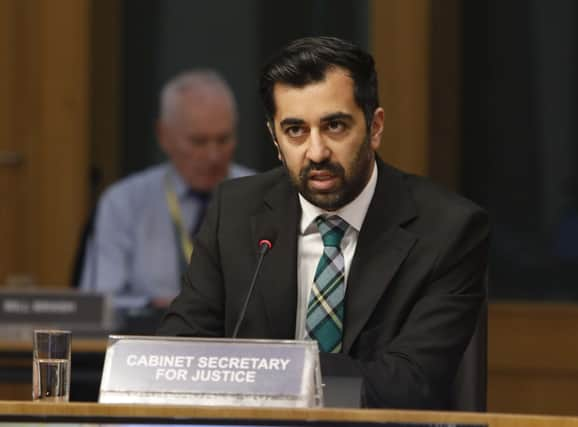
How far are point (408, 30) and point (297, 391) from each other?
4302 millimetres

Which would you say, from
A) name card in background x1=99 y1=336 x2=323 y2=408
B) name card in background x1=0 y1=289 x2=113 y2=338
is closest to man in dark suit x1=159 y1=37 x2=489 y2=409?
name card in background x1=99 y1=336 x2=323 y2=408

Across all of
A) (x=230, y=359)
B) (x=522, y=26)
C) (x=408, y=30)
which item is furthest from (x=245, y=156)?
(x=230, y=359)

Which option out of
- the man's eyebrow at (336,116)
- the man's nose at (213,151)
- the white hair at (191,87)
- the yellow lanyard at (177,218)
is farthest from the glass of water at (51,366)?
the white hair at (191,87)

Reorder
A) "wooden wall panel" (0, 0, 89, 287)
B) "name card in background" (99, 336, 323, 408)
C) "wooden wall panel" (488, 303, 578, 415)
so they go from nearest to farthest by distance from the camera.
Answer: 1. "name card in background" (99, 336, 323, 408)
2. "wooden wall panel" (488, 303, 578, 415)
3. "wooden wall panel" (0, 0, 89, 287)

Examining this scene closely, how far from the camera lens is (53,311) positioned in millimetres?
5055

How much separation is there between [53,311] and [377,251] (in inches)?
86.6

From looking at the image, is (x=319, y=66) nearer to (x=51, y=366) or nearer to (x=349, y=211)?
(x=349, y=211)

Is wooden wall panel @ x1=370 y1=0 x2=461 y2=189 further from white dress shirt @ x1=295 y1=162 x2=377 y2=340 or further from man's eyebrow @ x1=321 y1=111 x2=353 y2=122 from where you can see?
man's eyebrow @ x1=321 y1=111 x2=353 y2=122

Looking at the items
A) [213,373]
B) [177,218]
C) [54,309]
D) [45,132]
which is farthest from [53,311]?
[213,373]

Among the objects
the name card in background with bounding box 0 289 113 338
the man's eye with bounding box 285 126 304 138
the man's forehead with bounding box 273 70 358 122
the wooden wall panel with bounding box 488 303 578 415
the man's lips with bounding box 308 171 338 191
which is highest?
the man's forehead with bounding box 273 70 358 122

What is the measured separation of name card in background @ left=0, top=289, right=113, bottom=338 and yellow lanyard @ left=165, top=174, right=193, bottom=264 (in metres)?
0.76

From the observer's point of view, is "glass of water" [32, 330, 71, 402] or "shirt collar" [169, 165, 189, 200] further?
"shirt collar" [169, 165, 189, 200]

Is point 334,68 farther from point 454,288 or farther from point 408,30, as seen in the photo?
point 408,30

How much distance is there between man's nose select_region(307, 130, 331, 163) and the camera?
117 inches
